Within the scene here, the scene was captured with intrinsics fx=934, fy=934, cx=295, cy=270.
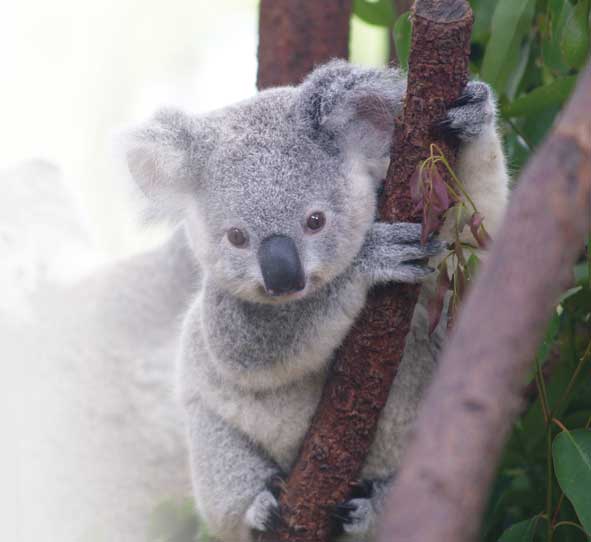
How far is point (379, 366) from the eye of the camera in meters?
2.63

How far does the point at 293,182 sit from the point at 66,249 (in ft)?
15.1

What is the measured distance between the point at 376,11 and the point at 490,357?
3.14 metres

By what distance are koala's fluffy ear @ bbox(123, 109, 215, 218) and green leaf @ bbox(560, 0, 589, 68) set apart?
1.13 m

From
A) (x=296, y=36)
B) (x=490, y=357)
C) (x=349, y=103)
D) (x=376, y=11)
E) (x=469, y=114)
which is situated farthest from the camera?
(x=296, y=36)

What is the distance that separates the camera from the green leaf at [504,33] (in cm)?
302

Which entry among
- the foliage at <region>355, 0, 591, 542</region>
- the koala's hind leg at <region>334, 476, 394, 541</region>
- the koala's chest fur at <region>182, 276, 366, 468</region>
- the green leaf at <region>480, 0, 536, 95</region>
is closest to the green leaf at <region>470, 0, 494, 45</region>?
the foliage at <region>355, 0, 591, 542</region>

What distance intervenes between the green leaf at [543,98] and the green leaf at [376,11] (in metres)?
0.95

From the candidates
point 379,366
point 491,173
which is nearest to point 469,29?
point 491,173

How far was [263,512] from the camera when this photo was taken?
3.03m

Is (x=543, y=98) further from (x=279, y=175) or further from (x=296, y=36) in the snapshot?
(x=296, y=36)

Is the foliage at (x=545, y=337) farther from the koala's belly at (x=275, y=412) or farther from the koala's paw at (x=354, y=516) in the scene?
the koala's belly at (x=275, y=412)

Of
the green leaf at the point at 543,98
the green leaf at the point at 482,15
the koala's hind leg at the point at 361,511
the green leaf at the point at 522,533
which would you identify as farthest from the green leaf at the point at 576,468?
the green leaf at the point at 482,15

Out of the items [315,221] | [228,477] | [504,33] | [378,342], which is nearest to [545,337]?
[378,342]

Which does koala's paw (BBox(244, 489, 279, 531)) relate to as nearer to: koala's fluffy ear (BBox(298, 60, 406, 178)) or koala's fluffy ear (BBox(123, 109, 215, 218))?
koala's fluffy ear (BBox(123, 109, 215, 218))
